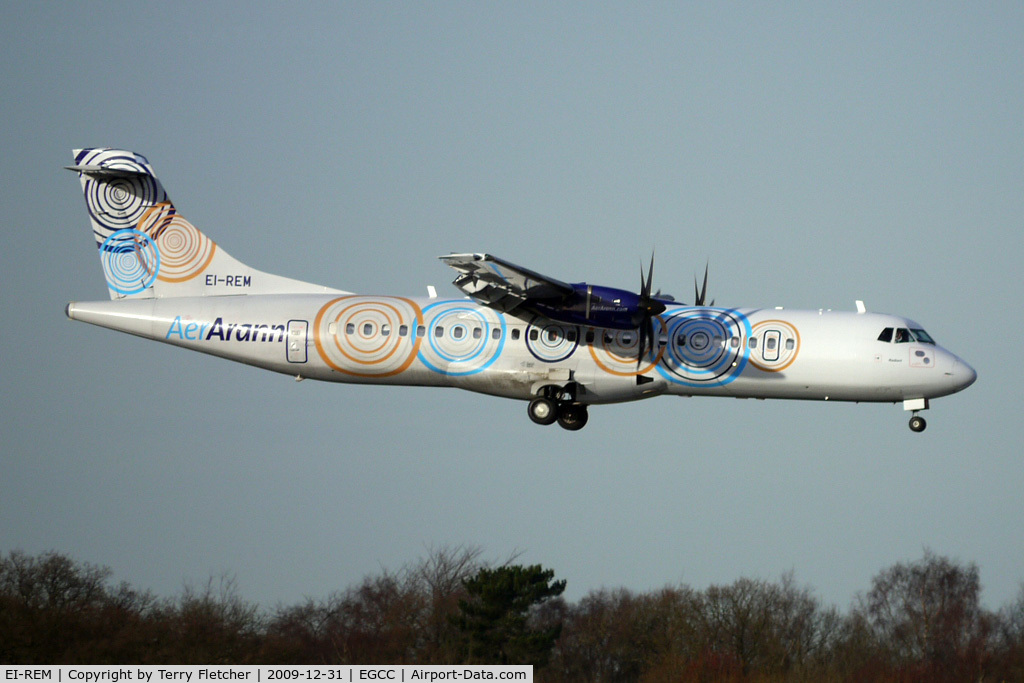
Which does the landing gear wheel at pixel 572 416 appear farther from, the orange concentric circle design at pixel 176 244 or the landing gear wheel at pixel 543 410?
the orange concentric circle design at pixel 176 244

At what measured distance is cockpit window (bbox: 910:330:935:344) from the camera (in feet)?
111

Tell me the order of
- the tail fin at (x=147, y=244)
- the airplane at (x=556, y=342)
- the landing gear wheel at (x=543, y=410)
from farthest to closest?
the tail fin at (x=147, y=244), the landing gear wheel at (x=543, y=410), the airplane at (x=556, y=342)

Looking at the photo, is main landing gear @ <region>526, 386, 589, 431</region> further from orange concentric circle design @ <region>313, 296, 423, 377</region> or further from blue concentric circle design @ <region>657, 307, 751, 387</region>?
orange concentric circle design @ <region>313, 296, 423, 377</region>

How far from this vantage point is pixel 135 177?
A: 124ft

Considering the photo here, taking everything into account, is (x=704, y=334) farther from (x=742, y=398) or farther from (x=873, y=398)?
(x=873, y=398)

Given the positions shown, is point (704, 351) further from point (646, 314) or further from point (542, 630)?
point (542, 630)

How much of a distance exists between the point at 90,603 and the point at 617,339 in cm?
1533

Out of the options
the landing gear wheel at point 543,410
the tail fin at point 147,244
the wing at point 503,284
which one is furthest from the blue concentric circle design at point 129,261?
the landing gear wheel at point 543,410

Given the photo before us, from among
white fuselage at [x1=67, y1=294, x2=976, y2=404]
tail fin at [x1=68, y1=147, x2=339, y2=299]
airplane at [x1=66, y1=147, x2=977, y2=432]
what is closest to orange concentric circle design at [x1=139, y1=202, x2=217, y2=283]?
tail fin at [x1=68, y1=147, x2=339, y2=299]

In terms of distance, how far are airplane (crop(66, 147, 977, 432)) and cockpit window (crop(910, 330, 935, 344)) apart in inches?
1.6

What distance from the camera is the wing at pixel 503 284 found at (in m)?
32.1

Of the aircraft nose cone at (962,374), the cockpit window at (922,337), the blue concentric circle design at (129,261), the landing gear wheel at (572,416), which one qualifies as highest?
the blue concentric circle design at (129,261)

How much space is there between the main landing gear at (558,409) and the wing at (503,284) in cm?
249

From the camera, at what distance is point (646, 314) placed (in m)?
33.0
